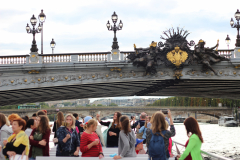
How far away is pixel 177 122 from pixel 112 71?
7200 centimetres

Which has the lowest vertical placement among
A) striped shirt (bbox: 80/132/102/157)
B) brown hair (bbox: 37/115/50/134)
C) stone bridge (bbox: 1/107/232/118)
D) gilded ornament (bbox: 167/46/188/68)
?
stone bridge (bbox: 1/107/232/118)

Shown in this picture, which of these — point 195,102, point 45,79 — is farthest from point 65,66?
point 195,102

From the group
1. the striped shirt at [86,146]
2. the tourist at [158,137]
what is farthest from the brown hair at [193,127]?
the striped shirt at [86,146]

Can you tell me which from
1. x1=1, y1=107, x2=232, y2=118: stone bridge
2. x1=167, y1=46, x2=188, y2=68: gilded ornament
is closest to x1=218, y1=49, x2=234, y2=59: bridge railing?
A: x1=167, y1=46, x2=188, y2=68: gilded ornament

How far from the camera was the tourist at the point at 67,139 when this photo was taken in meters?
8.12

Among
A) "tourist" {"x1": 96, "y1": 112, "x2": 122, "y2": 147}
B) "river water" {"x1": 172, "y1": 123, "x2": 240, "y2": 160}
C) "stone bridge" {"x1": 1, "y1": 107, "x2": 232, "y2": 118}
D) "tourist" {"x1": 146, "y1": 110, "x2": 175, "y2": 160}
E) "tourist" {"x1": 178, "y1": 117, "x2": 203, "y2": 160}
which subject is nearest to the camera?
"tourist" {"x1": 178, "y1": 117, "x2": 203, "y2": 160}

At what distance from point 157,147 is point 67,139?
2.32 meters

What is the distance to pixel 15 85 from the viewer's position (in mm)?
25438

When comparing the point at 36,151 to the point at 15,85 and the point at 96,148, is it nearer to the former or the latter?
the point at 96,148

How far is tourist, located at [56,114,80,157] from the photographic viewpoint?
26.7 feet

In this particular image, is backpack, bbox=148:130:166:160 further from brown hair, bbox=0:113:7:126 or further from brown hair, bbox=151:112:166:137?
brown hair, bbox=0:113:7:126

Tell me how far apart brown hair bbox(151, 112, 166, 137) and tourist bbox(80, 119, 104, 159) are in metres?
1.37

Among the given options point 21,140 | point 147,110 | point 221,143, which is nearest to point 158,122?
point 21,140

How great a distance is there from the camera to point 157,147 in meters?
6.85
